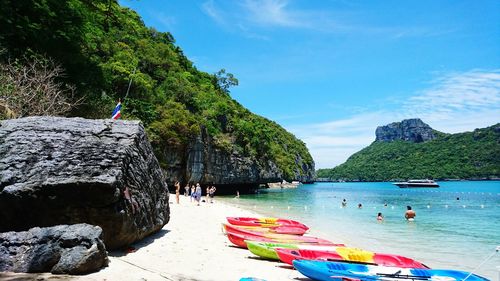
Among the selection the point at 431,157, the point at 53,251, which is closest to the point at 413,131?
the point at 431,157

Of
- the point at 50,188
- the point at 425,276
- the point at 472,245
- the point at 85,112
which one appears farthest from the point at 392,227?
the point at 85,112

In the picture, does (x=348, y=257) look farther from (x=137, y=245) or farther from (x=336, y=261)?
(x=137, y=245)

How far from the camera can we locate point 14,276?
504 centimetres

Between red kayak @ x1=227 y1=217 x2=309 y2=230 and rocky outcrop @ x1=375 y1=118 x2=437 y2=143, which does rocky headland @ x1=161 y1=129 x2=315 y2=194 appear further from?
rocky outcrop @ x1=375 y1=118 x2=437 y2=143

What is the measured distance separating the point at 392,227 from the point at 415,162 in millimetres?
140568

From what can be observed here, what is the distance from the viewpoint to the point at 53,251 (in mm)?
5516

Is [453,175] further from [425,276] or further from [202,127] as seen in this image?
[425,276]

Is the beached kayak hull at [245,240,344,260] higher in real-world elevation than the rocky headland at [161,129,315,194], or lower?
lower

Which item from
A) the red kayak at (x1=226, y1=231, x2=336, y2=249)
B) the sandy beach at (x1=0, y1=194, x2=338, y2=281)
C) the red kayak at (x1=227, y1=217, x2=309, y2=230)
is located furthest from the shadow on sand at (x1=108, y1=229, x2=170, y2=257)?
the red kayak at (x1=227, y1=217, x2=309, y2=230)

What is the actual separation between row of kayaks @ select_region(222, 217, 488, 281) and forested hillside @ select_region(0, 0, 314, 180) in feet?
32.8

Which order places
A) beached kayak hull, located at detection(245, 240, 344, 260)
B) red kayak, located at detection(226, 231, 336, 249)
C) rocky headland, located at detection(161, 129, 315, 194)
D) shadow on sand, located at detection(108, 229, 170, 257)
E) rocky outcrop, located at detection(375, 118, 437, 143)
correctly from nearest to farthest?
shadow on sand, located at detection(108, 229, 170, 257) < beached kayak hull, located at detection(245, 240, 344, 260) < red kayak, located at detection(226, 231, 336, 249) < rocky headland, located at detection(161, 129, 315, 194) < rocky outcrop, located at detection(375, 118, 437, 143)

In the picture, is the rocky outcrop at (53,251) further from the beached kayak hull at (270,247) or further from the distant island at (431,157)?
the distant island at (431,157)

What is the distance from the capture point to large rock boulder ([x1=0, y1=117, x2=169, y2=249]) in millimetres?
6629

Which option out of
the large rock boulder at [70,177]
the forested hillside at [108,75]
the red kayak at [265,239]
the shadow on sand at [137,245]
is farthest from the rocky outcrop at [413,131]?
the large rock boulder at [70,177]
